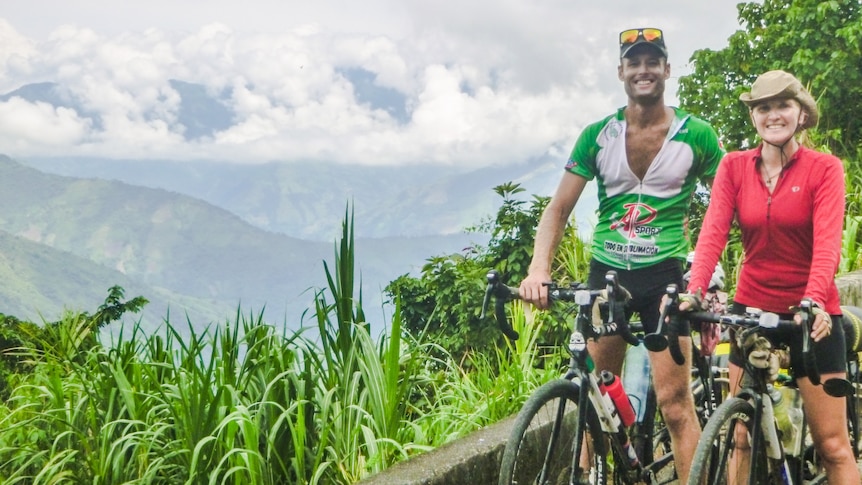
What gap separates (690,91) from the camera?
15844 mm

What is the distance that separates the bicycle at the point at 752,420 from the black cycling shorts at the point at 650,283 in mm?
373

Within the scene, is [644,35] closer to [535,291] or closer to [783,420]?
[535,291]

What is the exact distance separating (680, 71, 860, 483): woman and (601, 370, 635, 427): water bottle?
1.29ft

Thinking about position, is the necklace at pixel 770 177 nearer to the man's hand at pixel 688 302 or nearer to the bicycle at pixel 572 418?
the man's hand at pixel 688 302

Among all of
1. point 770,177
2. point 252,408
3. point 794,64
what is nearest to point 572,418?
point 770,177

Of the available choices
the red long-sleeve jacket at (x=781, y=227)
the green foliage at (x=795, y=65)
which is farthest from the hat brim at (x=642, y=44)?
the green foliage at (x=795, y=65)

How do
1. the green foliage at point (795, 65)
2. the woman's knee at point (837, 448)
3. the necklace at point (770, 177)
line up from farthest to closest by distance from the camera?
the green foliage at point (795, 65) < the woman's knee at point (837, 448) < the necklace at point (770, 177)

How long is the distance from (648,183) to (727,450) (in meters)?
0.99

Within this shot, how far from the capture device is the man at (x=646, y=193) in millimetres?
3479

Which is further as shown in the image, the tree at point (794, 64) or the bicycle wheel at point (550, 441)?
the tree at point (794, 64)

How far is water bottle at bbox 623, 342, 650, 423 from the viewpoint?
407 cm

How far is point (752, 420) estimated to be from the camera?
322cm

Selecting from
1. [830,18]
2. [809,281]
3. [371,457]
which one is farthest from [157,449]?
[830,18]

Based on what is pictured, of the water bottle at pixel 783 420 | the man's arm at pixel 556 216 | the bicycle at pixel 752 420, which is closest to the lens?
the bicycle at pixel 752 420
